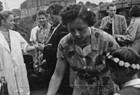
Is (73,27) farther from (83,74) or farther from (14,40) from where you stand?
(14,40)

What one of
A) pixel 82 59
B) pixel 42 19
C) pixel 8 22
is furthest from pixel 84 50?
pixel 42 19

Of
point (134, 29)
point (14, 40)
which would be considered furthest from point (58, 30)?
point (134, 29)

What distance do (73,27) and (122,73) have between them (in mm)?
569

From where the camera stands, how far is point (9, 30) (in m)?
3.92

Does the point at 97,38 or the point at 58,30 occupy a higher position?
the point at 97,38

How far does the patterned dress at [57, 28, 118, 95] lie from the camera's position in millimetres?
2379

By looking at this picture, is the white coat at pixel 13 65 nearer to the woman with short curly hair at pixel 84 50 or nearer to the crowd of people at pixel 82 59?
the crowd of people at pixel 82 59

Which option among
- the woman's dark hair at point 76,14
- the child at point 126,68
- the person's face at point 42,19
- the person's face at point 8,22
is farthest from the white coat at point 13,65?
the child at point 126,68

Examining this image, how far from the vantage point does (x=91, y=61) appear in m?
2.38

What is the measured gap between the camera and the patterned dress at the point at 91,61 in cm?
238

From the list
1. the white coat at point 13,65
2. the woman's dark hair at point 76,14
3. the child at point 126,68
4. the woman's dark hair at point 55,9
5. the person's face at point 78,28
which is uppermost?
the woman's dark hair at point 76,14

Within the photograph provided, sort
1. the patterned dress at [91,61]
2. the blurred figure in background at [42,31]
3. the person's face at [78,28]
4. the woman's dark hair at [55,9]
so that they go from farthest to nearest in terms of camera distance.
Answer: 1. the blurred figure in background at [42,31]
2. the woman's dark hair at [55,9]
3. the patterned dress at [91,61]
4. the person's face at [78,28]

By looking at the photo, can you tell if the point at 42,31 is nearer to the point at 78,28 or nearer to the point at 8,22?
the point at 8,22

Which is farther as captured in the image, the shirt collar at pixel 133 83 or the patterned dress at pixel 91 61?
the patterned dress at pixel 91 61
